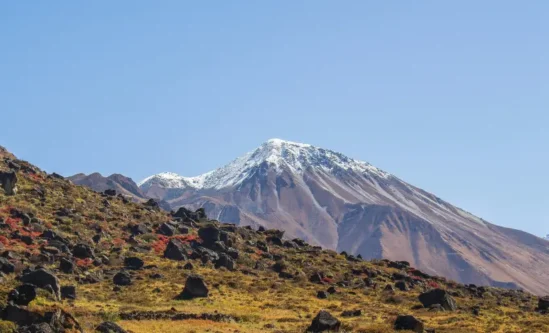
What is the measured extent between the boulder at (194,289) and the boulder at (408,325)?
24359mm

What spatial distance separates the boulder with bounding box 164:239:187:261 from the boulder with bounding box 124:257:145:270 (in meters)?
8.55

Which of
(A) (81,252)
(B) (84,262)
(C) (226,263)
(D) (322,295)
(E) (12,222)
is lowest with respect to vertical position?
(B) (84,262)

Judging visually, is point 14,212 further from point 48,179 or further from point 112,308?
point 112,308

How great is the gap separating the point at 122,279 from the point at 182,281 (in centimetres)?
724

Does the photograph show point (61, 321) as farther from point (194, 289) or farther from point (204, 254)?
point (204, 254)

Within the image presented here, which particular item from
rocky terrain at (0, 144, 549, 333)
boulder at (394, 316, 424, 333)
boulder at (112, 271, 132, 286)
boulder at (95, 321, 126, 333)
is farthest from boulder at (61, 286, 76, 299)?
boulder at (394, 316, 424, 333)

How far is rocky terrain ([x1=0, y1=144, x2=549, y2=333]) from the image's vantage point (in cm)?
5034

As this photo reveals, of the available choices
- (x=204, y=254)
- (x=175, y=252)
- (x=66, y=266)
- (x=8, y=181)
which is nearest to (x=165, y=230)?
(x=204, y=254)

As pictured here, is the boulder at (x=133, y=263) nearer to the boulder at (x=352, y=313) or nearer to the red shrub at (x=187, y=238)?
the red shrub at (x=187, y=238)

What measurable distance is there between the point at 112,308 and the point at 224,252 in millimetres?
42051

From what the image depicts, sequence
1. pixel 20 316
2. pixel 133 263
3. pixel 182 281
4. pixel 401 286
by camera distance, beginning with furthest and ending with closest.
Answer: pixel 401 286, pixel 133 263, pixel 182 281, pixel 20 316

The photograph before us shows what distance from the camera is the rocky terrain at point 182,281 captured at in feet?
165

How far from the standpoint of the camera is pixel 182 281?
7700 centimetres

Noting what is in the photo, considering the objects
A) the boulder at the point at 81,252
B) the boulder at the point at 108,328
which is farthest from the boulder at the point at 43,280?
the boulder at the point at 81,252
